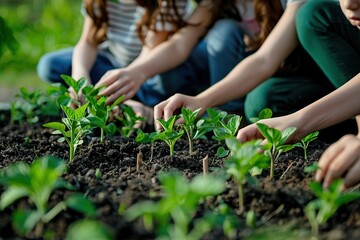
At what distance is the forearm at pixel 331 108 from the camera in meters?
2.23

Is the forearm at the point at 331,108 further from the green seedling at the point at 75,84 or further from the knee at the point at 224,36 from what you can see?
the knee at the point at 224,36

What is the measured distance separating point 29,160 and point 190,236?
3.47 feet

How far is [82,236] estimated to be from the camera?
4.43ft

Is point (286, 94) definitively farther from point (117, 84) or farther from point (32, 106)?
point (32, 106)

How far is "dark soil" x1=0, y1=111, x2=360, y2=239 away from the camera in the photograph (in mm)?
1737

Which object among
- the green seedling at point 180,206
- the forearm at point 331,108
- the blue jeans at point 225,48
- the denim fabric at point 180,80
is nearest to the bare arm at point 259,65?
the blue jeans at point 225,48

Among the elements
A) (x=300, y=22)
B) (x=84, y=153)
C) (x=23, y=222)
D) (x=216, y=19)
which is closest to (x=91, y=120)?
(x=84, y=153)

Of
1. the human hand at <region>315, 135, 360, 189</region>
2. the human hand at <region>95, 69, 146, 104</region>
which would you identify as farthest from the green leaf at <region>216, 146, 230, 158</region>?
the human hand at <region>95, 69, 146, 104</region>

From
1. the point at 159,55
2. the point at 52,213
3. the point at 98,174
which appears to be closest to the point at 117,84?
the point at 159,55

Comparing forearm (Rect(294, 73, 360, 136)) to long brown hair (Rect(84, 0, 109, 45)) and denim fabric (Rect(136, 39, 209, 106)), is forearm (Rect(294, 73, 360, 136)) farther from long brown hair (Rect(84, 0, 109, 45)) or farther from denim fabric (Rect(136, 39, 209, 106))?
long brown hair (Rect(84, 0, 109, 45))

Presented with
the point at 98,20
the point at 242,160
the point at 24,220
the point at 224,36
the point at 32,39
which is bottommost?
the point at 32,39

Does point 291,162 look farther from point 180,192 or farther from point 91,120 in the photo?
point 180,192

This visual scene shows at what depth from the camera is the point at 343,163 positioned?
1.83 m

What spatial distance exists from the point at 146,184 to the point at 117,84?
977mm
